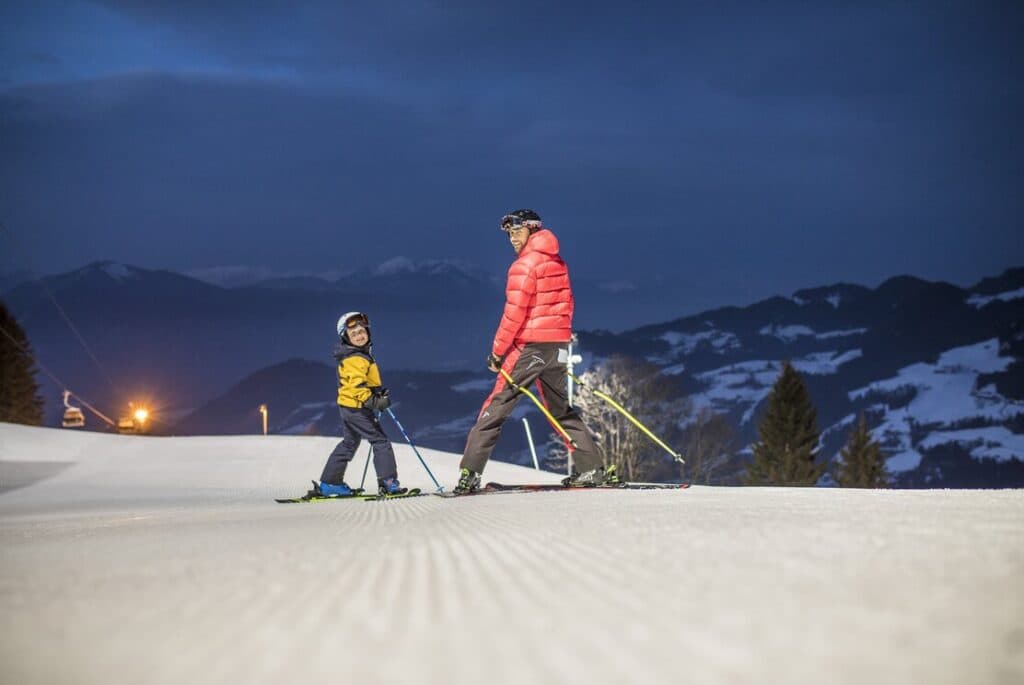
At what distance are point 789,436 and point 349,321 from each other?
53.8m

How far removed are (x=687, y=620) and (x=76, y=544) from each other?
3402 millimetres

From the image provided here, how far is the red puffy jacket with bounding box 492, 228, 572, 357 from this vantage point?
8516 millimetres

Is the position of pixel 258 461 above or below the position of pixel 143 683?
above

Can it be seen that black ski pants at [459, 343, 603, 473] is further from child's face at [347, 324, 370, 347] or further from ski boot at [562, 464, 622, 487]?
child's face at [347, 324, 370, 347]

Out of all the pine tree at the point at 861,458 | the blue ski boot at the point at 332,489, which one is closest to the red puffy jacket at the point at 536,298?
the blue ski boot at the point at 332,489

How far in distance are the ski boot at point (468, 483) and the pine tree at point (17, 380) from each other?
6015cm

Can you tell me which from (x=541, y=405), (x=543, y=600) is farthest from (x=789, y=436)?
(x=543, y=600)

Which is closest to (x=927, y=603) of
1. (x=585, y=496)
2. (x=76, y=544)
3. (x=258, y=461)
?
(x=76, y=544)

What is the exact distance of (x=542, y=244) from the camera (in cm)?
862

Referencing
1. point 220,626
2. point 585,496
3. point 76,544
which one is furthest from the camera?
point 585,496

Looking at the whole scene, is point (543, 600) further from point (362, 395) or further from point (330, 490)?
point (330, 490)

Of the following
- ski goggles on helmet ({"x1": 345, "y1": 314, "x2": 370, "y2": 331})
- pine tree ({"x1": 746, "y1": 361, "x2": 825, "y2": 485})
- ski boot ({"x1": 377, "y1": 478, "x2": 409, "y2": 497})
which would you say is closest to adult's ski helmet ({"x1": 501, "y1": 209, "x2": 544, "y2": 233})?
ski goggles on helmet ({"x1": 345, "y1": 314, "x2": 370, "y2": 331})

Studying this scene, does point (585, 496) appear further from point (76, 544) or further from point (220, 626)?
point (220, 626)

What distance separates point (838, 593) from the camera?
2.52 metres
